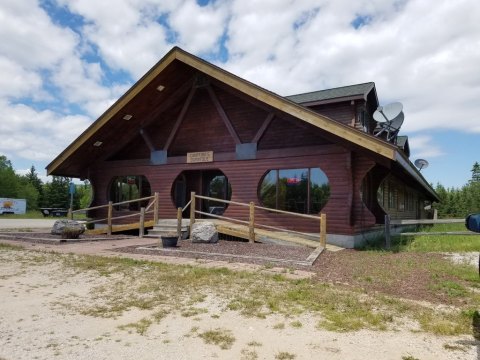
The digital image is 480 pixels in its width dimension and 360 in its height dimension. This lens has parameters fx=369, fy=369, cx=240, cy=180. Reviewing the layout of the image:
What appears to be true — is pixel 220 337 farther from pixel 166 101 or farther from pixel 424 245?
pixel 166 101

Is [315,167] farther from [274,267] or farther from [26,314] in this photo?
[26,314]

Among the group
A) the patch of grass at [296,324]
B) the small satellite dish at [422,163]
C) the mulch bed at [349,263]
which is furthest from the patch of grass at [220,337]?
the small satellite dish at [422,163]

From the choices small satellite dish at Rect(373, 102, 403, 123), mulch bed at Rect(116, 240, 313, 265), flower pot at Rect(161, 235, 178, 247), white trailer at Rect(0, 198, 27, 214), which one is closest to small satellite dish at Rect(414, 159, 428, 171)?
small satellite dish at Rect(373, 102, 403, 123)

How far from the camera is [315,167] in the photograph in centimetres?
1251

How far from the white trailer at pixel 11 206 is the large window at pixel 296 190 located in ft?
140

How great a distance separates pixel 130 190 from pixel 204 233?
24.7 ft

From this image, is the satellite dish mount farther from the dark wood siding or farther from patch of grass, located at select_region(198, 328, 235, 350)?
patch of grass, located at select_region(198, 328, 235, 350)

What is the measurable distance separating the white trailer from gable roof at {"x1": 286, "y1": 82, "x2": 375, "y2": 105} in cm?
4176

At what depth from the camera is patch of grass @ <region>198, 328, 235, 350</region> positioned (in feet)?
11.7

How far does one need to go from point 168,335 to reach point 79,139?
1343 centimetres

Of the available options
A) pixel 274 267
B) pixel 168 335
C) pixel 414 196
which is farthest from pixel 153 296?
pixel 414 196

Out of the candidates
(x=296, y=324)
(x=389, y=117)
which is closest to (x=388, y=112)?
(x=389, y=117)

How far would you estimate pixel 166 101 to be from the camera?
16016 mm

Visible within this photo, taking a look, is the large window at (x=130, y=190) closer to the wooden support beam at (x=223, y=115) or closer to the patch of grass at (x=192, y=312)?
the wooden support beam at (x=223, y=115)
